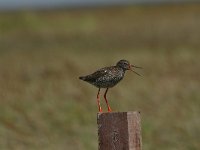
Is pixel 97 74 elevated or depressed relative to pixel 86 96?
depressed

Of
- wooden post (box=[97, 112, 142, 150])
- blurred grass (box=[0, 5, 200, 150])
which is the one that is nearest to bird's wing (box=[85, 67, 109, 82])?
wooden post (box=[97, 112, 142, 150])

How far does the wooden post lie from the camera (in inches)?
236

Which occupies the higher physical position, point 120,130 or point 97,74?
point 97,74

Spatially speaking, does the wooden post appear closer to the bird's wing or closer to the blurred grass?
the bird's wing

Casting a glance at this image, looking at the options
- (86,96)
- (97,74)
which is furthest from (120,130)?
(86,96)

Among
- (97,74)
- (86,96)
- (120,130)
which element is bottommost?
(120,130)

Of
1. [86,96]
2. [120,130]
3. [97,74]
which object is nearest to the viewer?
[120,130]

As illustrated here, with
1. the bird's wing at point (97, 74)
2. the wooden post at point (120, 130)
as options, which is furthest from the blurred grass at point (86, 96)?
the wooden post at point (120, 130)

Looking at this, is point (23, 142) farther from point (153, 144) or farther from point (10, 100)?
point (10, 100)

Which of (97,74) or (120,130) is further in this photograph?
(97,74)

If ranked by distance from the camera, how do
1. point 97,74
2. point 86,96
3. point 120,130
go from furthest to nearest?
point 86,96 → point 97,74 → point 120,130

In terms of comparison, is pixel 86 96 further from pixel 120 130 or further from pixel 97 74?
pixel 120 130

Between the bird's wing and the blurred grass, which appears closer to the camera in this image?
the bird's wing

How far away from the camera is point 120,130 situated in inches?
237
